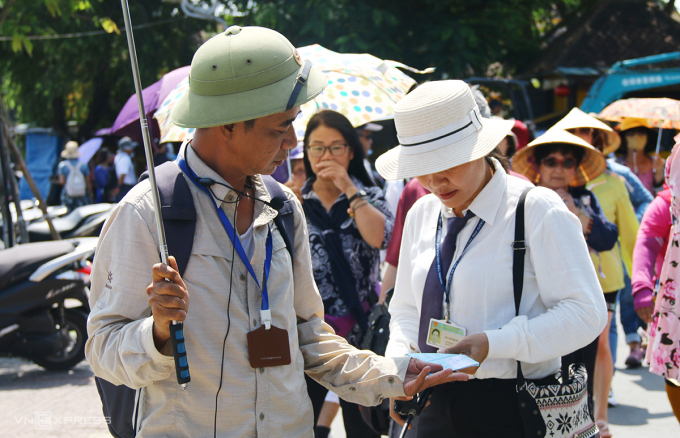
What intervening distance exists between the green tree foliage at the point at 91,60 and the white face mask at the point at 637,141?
15592 millimetres

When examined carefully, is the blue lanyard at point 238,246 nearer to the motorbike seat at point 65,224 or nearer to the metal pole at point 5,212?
the metal pole at point 5,212

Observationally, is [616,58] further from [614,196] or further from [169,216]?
[169,216]

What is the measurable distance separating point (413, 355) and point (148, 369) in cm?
89

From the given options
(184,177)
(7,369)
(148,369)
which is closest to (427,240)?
(184,177)

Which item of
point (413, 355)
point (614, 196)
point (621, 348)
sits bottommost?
point (621, 348)

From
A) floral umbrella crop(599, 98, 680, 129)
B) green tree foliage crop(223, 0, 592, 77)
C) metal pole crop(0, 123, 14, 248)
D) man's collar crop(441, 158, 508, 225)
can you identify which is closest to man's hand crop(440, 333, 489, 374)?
man's collar crop(441, 158, 508, 225)

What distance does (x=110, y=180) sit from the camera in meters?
17.4

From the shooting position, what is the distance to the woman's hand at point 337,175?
3.92 meters

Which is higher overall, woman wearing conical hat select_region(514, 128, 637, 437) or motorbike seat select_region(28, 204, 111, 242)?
woman wearing conical hat select_region(514, 128, 637, 437)

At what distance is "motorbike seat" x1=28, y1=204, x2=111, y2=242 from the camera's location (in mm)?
9500

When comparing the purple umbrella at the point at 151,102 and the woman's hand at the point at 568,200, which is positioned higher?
the purple umbrella at the point at 151,102

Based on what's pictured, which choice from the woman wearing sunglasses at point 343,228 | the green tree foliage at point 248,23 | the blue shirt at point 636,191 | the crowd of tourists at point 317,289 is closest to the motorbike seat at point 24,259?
the green tree foliage at point 248,23

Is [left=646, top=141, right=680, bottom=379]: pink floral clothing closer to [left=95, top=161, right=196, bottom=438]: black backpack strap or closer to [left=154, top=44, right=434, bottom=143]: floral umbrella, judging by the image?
[left=154, top=44, right=434, bottom=143]: floral umbrella

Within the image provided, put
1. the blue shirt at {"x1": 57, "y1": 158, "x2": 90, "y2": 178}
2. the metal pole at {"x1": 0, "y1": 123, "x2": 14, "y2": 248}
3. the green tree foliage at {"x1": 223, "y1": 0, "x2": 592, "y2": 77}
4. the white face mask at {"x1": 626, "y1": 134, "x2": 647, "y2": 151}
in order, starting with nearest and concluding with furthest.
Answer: the white face mask at {"x1": 626, "y1": 134, "x2": 647, "y2": 151} → the metal pole at {"x1": 0, "y1": 123, "x2": 14, "y2": 248} → the green tree foliage at {"x1": 223, "y1": 0, "x2": 592, "y2": 77} → the blue shirt at {"x1": 57, "y1": 158, "x2": 90, "y2": 178}
